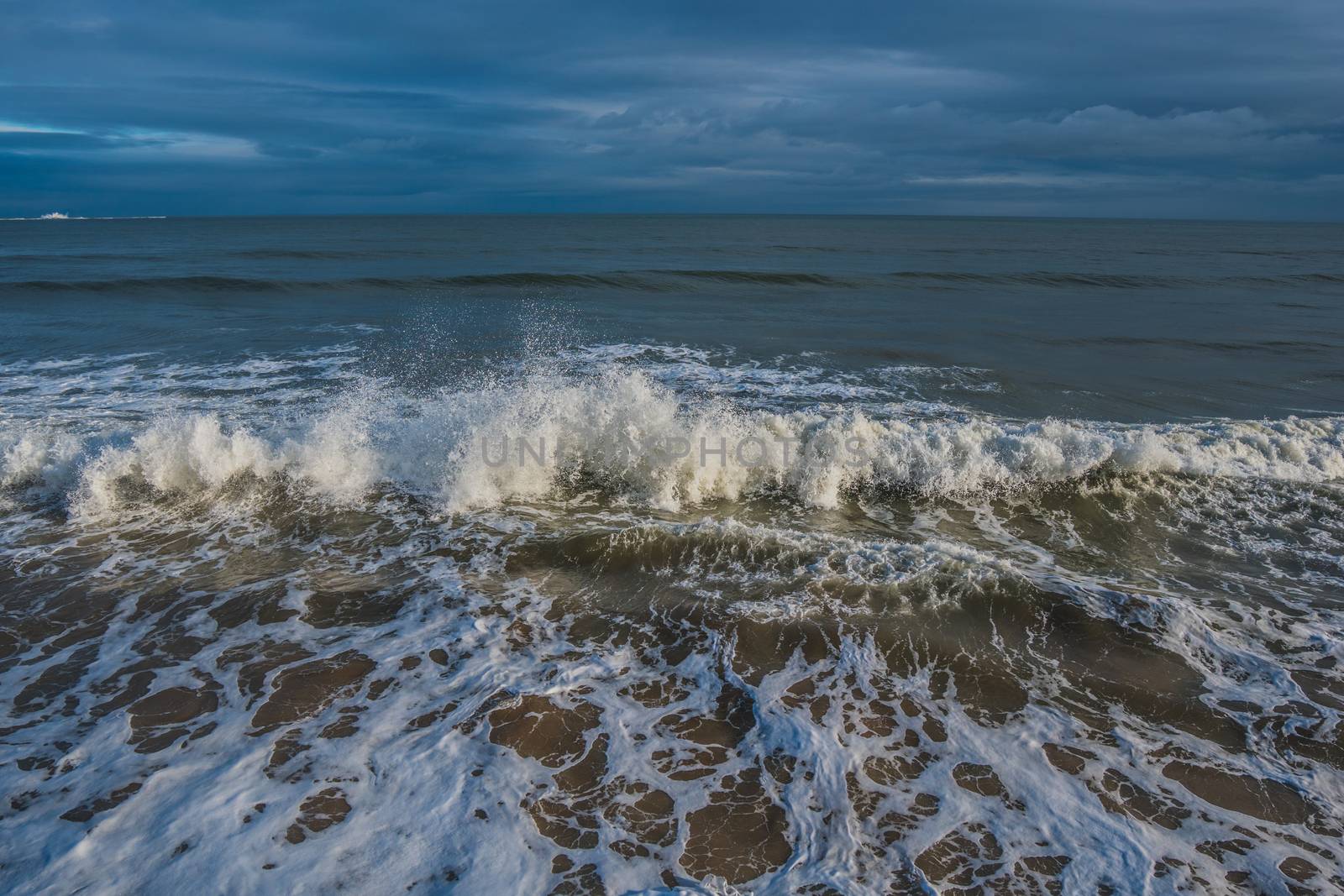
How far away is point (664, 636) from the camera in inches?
197

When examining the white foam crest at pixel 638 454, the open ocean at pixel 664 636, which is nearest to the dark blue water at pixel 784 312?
the open ocean at pixel 664 636

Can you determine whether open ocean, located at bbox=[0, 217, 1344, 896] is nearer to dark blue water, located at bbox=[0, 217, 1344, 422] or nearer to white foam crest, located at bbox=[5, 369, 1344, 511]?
white foam crest, located at bbox=[5, 369, 1344, 511]

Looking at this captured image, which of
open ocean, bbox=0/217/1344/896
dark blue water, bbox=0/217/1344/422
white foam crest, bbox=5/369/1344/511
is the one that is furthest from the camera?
dark blue water, bbox=0/217/1344/422

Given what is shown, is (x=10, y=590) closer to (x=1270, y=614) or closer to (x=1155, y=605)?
(x=1155, y=605)

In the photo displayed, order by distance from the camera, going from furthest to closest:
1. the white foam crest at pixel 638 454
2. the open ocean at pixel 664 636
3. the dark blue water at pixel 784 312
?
the dark blue water at pixel 784 312 → the white foam crest at pixel 638 454 → the open ocean at pixel 664 636

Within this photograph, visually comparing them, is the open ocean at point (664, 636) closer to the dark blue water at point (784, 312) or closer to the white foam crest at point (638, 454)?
the white foam crest at point (638, 454)

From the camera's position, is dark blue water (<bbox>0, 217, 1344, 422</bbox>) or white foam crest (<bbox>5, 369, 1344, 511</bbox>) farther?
dark blue water (<bbox>0, 217, 1344, 422</bbox>)

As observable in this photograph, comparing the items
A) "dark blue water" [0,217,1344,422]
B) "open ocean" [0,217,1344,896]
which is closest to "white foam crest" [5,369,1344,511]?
"open ocean" [0,217,1344,896]

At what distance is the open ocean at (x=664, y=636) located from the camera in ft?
11.0

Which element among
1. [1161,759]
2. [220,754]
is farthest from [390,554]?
[1161,759]

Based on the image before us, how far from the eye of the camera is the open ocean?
3.35 m

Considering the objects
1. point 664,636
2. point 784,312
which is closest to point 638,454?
point 664,636

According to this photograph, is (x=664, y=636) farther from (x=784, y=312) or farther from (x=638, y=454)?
(x=784, y=312)

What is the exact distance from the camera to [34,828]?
10.9 ft
